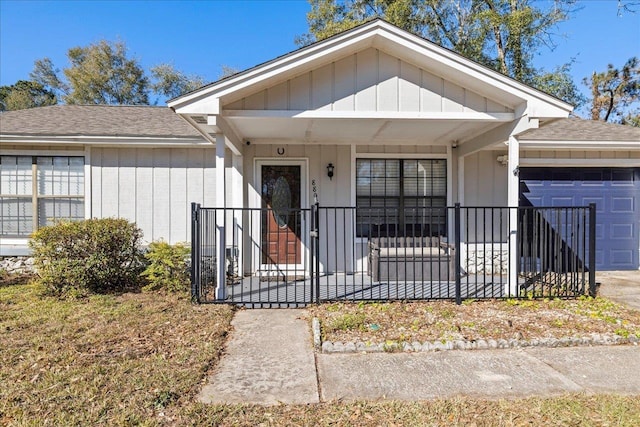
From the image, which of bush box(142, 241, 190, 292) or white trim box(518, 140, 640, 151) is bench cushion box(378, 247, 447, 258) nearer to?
white trim box(518, 140, 640, 151)

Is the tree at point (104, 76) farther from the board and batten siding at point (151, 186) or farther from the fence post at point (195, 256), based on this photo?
the fence post at point (195, 256)

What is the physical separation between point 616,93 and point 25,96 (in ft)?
123

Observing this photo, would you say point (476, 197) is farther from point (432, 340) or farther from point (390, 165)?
point (432, 340)

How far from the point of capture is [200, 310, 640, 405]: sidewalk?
3.00m

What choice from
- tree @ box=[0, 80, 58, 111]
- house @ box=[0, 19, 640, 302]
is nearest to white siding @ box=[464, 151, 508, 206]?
house @ box=[0, 19, 640, 302]

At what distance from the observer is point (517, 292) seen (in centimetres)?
564

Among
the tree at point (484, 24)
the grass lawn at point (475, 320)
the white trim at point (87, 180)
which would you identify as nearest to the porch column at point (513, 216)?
the grass lawn at point (475, 320)

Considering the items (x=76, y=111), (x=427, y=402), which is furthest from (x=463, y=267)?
(x=76, y=111)

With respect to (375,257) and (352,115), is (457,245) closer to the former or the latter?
(375,257)

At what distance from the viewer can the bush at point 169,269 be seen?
6.06m

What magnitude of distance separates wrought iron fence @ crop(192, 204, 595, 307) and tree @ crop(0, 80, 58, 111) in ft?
92.9

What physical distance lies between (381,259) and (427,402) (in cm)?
384

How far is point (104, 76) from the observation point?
2391cm

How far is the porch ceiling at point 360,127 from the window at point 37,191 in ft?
11.8
